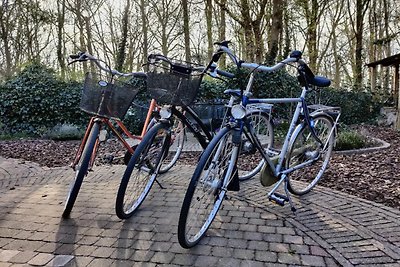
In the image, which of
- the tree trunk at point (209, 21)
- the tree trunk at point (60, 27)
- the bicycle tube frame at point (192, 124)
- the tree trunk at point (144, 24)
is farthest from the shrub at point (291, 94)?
the tree trunk at point (60, 27)

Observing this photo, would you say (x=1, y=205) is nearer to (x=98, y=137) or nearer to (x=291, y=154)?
(x=98, y=137)

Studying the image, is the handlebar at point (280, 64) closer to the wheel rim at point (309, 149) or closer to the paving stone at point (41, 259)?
the wheel rim at point (309, 149)

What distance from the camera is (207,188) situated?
2350 mm

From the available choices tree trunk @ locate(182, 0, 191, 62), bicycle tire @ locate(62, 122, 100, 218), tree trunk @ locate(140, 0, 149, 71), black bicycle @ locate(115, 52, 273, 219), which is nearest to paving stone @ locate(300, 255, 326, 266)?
black bicycle @ locate(115, 52, 273, 219)

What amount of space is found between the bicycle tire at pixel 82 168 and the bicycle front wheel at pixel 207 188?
882 millimetres

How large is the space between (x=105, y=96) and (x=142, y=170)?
0.65 m

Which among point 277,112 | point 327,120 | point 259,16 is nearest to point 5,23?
point 259,16

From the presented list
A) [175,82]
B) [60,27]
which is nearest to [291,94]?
[175,82]

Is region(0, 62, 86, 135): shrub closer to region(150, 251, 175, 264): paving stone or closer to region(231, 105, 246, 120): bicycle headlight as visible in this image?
region(231, 105, 246, 120): bicycle headlight

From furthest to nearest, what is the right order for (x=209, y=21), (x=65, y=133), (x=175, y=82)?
(x=209, y=21) < (x=65, y=133) < (x=175, y=82)

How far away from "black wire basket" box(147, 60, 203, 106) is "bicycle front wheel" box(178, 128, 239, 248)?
0.51m

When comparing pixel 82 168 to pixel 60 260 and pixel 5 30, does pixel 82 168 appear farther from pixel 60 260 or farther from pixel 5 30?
pixel 5 30

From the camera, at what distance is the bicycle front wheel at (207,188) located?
2158 millimetres

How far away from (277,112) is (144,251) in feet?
24.0
